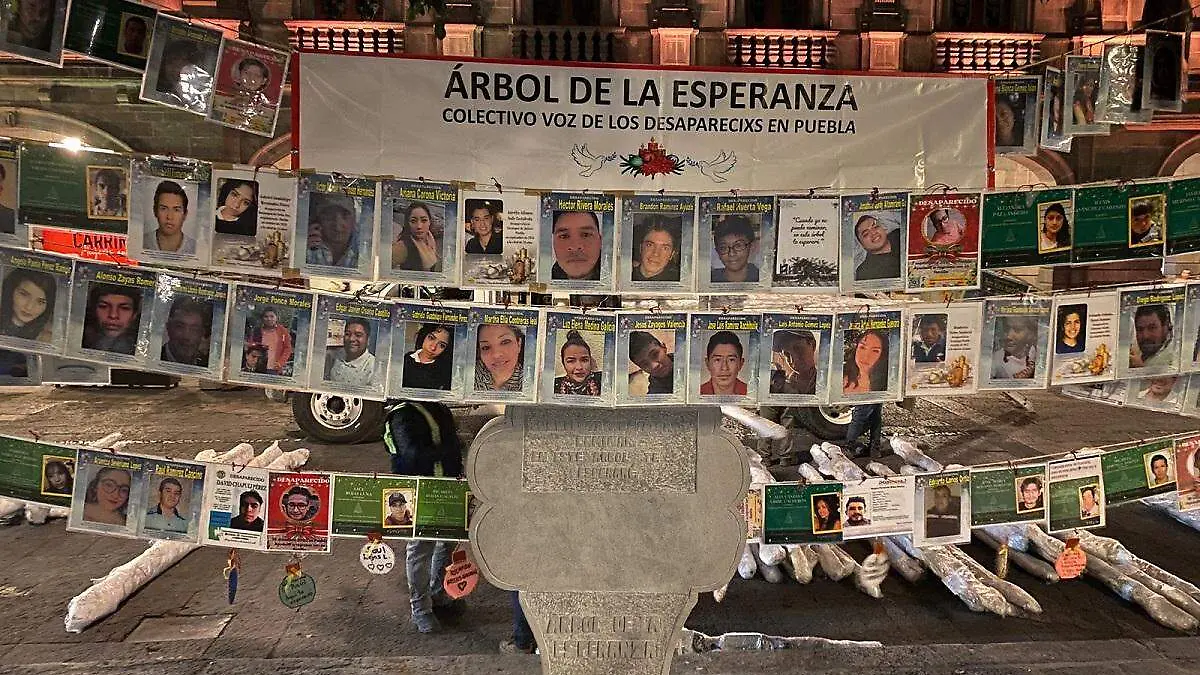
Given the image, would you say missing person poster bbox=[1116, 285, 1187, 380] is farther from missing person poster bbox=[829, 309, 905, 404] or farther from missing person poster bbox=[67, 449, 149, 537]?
missing person poster bbox=[67, 449, 149, 537]

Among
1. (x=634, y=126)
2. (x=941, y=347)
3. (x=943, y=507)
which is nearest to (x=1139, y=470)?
(x=943, y=507)

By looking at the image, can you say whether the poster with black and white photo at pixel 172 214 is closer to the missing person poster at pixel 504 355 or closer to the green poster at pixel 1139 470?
the missing person poster at pixel 504 355

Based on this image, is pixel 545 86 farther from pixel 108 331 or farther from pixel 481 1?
pixel 481 1

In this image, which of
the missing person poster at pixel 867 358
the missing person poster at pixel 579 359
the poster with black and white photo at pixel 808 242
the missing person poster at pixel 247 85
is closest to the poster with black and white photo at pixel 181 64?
the missing person poster at pixel 247 85

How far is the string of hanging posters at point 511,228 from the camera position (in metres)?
2.74

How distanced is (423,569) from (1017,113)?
4.08 meters

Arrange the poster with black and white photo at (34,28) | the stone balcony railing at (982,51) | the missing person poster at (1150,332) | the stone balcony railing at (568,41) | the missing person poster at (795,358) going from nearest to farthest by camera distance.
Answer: the poster with black and white photo at (34,28), the missing person poster at (795,358), the missing person poster at (1150,332), the stone balcony railing at (568,41), the stone balcony railing at (982,51)

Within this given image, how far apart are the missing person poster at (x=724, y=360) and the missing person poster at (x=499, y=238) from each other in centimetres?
73

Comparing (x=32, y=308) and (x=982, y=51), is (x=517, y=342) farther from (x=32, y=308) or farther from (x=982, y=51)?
(x=982, y=51)

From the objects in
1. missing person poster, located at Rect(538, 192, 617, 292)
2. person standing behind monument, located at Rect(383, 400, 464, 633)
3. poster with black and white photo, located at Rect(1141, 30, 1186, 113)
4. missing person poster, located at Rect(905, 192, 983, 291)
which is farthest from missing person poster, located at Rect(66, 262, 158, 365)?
poster with black and white photo, located at Rect(1141, 30, 1186, 113)

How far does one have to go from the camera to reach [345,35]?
40.0ft

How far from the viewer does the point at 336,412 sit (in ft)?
26.8

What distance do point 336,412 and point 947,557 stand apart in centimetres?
633

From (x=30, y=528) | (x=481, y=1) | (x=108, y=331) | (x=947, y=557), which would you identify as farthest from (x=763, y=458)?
(x=481, y=1)
